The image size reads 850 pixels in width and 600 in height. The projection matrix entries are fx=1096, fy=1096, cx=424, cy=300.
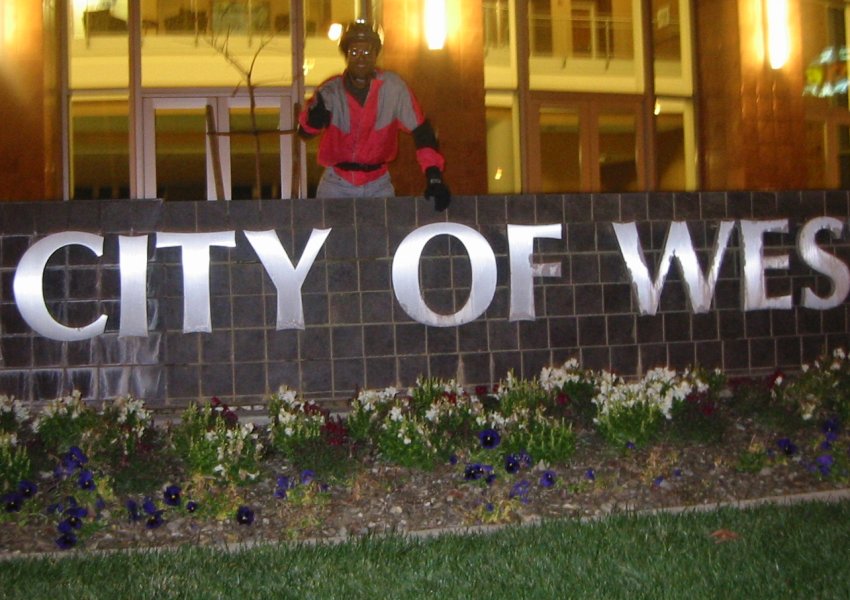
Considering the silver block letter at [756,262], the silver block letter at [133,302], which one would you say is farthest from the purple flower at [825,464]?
the silver block letter at [133,302]

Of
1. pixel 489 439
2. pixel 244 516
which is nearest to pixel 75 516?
pixel 244 516

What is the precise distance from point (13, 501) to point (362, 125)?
438 cm

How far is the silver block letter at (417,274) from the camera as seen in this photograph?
842 centimetres

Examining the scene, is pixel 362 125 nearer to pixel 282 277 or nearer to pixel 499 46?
pixel 282 277

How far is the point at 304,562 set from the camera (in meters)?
5.14

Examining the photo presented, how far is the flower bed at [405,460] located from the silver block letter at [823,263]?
1.77 meters

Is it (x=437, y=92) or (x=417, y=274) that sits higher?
(x=437, y=92)

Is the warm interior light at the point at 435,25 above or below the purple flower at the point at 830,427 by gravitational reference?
above

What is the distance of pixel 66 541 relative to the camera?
564 centimetres

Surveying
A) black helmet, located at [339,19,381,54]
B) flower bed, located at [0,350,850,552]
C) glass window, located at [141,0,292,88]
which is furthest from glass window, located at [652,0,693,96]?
flower bed, located at [0,350,850,552]

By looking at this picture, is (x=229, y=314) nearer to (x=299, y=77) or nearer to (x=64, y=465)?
(x=64, y=465)

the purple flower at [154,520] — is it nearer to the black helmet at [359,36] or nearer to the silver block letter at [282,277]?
the silver block letter at [282,277]

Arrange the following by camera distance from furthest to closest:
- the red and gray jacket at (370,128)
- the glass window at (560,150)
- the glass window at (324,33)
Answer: the glass window at (560,150) < the glass window at (324,33) < the red and gray jacket at (370,128)

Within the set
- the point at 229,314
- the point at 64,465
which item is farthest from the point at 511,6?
the point at 64,465
